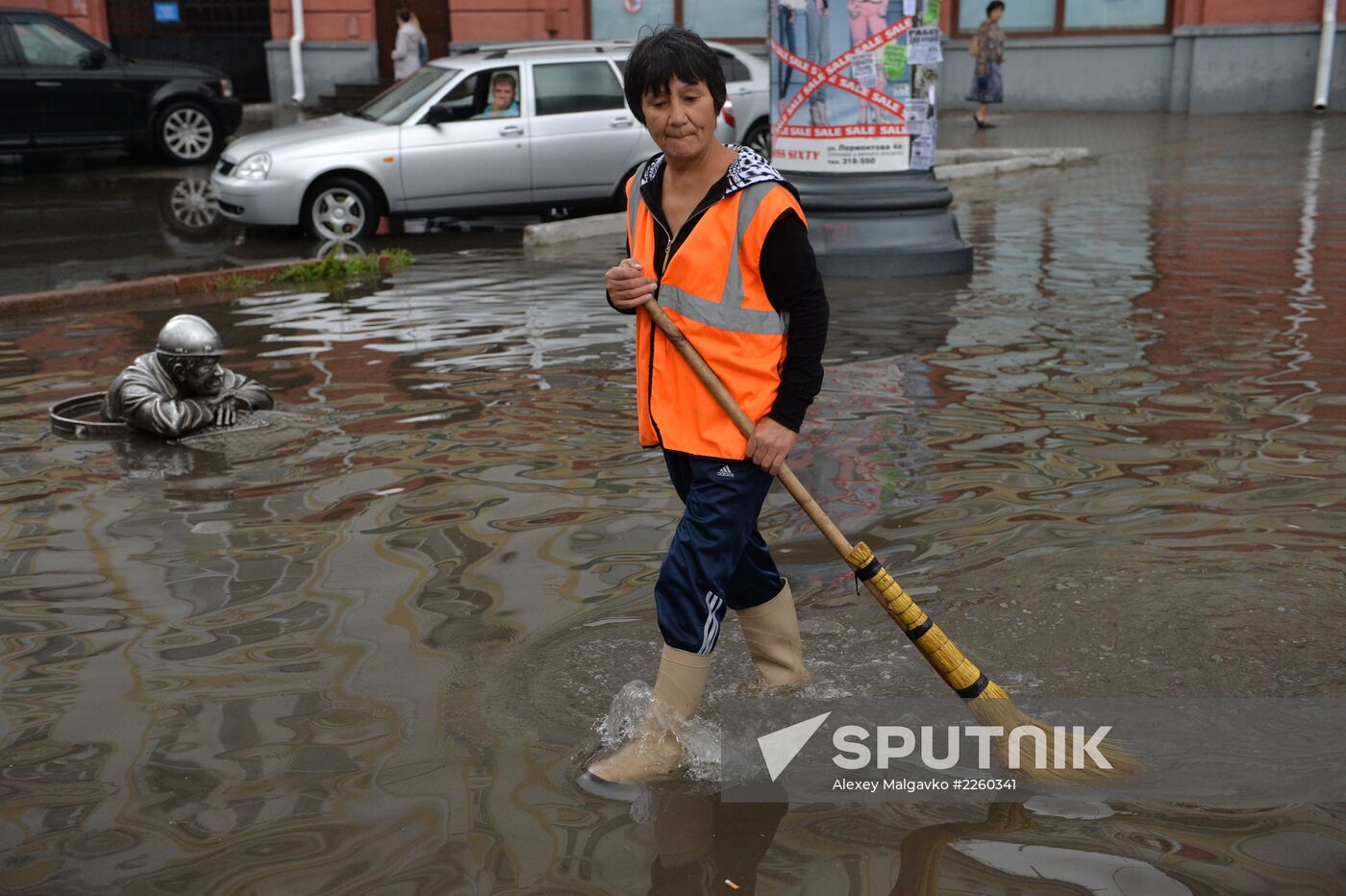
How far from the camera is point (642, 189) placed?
11.3 ft

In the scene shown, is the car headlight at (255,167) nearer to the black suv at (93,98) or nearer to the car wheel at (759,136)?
the car wheel at (759,136)

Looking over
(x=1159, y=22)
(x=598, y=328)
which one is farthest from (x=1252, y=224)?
(x=1159, y=22)

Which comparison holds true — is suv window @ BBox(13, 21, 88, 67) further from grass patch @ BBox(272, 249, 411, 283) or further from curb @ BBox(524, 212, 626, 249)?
grass patch @ BBox(272, 249, 411, 283)

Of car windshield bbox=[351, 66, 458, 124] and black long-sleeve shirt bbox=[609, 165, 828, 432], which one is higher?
car windshield bbox=[351, 66, 458, 124]

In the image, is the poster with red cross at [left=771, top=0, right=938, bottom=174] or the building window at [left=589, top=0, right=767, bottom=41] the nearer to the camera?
the poster with red cross at [left=771, top=0, right=938, bottom=174]

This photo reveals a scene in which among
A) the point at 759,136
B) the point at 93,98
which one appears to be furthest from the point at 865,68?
the point at 93,98

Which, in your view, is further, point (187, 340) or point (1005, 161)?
point (1005, 161)

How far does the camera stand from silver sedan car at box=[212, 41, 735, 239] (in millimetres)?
12375

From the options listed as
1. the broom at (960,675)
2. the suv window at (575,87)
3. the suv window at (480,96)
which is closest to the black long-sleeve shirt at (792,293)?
the broom at (960,675)

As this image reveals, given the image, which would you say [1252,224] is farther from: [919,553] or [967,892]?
[967,892]

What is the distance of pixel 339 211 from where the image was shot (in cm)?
1254

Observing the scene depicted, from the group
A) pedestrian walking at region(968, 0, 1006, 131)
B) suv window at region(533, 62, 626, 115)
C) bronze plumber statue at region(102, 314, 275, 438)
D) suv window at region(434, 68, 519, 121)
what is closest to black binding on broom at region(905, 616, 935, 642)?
bronze plumber statue at region(102, 314, 275, 438)

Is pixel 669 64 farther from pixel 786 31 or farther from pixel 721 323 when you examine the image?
pixel 786 31

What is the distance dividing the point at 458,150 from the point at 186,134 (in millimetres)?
6635
